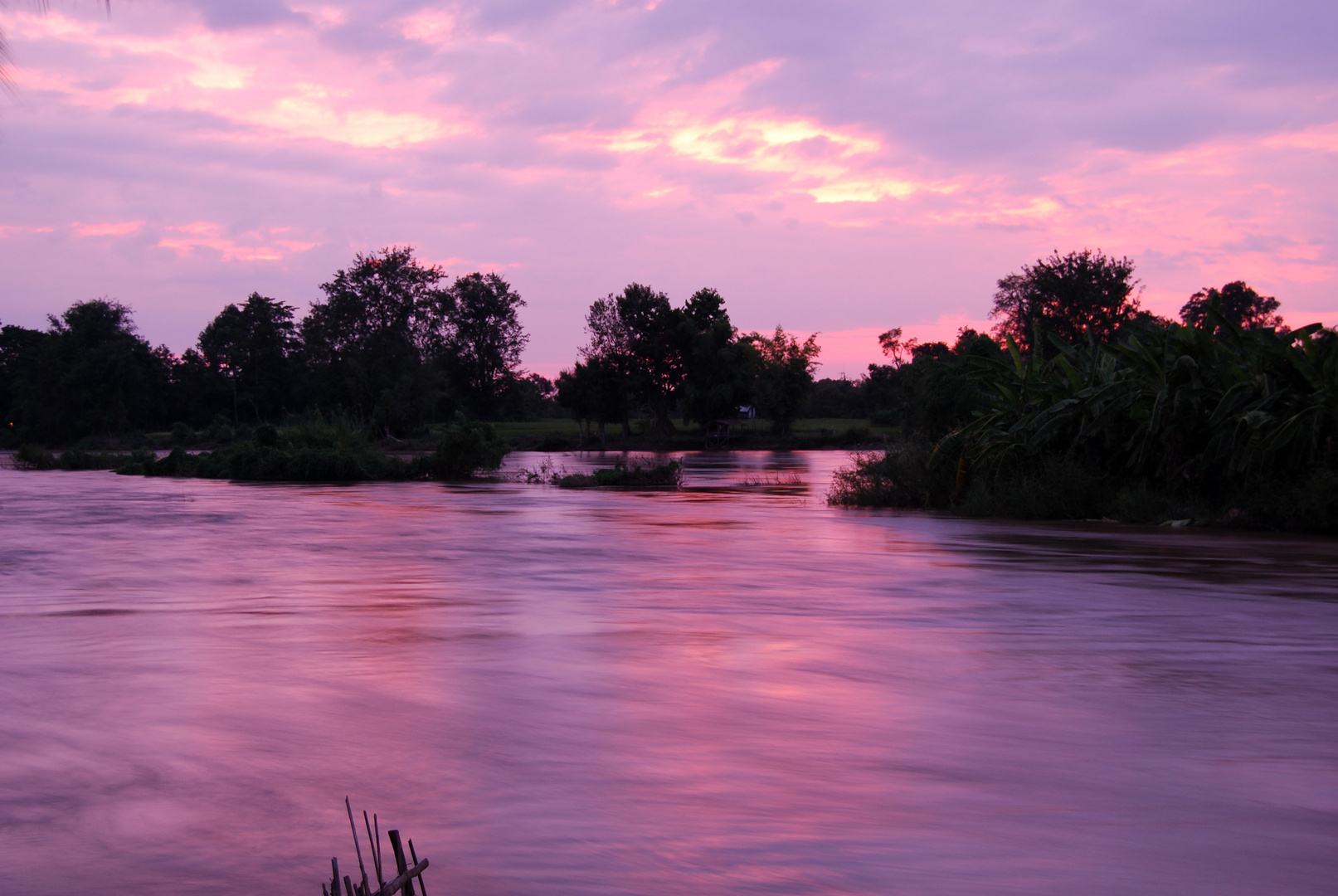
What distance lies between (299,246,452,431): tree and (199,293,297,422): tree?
5637mm

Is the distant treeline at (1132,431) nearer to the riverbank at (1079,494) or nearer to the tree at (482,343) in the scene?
the riverbank at (1079,494)

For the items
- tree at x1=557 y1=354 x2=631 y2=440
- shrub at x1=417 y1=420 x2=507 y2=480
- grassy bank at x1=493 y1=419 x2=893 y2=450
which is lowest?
shrub at x1=417 y1=420 x2=507 y2=480

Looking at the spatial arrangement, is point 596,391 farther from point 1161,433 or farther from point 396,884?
point 396,884

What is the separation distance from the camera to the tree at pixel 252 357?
94.4 metres

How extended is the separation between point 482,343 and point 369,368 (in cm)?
2032

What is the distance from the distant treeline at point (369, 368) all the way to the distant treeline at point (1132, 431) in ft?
181

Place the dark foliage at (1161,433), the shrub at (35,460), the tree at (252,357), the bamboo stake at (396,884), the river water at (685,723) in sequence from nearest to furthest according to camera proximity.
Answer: the bamboo stake at (396,884) → the river water at (685,723) → the dark foliage at (1161,433) → the shrub at (35,460) → the tree at (252,357)

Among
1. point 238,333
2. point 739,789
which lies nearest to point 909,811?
point 739,789

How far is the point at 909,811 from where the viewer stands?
467cm

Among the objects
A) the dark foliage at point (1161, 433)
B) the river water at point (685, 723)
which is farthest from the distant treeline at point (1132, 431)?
the river water at point (685, 723)

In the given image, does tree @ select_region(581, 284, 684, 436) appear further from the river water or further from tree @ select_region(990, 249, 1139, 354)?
the river water

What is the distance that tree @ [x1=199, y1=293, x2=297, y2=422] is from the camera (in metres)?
94.4

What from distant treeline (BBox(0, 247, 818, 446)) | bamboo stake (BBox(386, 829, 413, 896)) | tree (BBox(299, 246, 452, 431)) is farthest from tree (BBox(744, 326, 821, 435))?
bamboo stake (BBox(386, 829, 413, 896))

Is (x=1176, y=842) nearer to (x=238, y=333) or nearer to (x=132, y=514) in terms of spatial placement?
(x=132, y=514)
